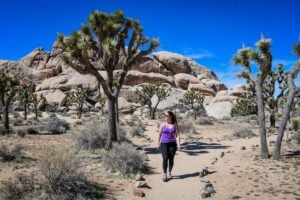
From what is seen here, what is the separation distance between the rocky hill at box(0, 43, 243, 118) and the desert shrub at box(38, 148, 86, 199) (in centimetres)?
3825

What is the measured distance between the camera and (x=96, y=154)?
36.4ft

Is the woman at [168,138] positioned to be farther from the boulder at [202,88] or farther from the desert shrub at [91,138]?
the boulder at [202,88]

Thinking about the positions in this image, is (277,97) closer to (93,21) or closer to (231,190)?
(93,21)

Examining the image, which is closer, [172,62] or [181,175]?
[181,175]

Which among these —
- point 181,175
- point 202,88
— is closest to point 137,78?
point 202,88

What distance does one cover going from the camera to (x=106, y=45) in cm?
1095

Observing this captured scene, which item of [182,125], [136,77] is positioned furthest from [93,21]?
[136,77]

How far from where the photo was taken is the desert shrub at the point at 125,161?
838 cm

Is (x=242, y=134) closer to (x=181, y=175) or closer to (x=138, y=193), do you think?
(x=181, y=175)

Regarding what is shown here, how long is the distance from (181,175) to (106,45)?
508 centimetres

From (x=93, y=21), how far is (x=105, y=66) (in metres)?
1.60

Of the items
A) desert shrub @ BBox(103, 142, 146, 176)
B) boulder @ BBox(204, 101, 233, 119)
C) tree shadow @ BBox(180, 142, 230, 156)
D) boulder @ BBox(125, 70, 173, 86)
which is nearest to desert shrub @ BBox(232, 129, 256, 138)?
tree shadow @ BBox(180, 142, 230, 156)

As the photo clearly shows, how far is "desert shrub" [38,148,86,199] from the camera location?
240 inches

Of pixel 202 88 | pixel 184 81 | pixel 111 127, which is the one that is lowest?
pixel 111 127
